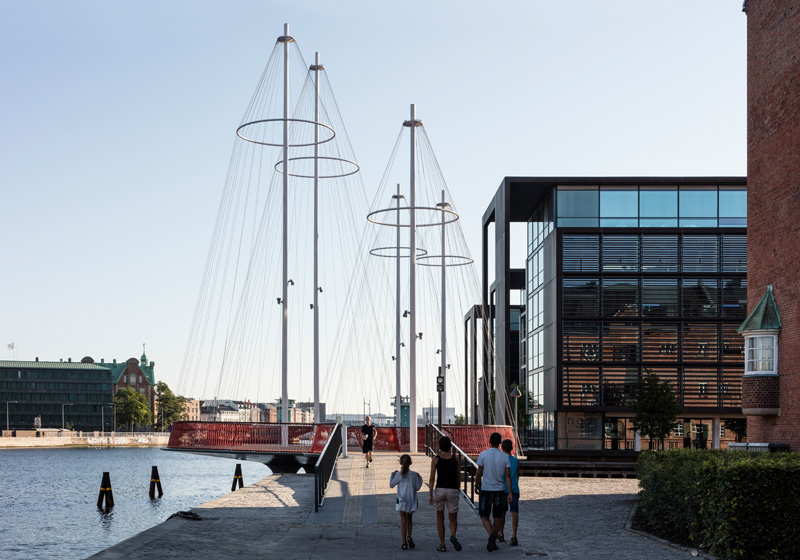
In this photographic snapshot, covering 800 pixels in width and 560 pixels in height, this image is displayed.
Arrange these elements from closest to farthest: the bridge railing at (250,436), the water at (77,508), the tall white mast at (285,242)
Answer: the water at (77,508)
the bridge railing at (250,436)
the tall white mast at (285,242)

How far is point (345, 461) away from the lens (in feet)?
115

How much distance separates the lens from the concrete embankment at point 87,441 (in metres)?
160

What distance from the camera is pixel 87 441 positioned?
17362 centimetres

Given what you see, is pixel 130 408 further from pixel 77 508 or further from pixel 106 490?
pixel 106 490

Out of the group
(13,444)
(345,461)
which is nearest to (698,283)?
(345,461)

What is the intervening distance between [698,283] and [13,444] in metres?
134

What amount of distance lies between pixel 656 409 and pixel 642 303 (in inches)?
294

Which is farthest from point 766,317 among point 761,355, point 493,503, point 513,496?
point 493,503

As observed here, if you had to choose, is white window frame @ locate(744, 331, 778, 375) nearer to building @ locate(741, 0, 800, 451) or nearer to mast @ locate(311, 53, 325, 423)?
building @ locate(741, 0, 800, 451)

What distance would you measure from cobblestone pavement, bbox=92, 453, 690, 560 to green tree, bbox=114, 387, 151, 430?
174m

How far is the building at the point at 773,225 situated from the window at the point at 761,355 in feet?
0.08

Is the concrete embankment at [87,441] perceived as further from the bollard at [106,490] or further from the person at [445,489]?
the person at [445,489]

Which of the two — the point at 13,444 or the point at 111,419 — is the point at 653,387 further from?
the point at 111,419

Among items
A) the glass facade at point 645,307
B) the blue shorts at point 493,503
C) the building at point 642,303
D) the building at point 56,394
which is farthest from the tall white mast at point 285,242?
the building at point 56,394
